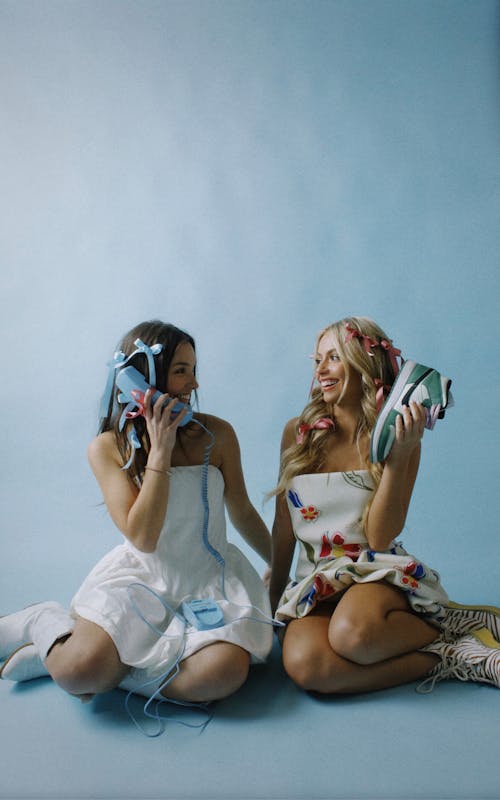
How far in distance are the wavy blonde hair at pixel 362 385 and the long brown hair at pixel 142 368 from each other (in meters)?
0.39

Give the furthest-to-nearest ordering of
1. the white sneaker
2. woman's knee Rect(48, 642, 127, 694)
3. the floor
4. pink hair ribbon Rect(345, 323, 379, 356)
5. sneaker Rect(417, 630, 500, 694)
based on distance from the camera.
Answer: pink hair ribbon Rect(345, 323, 379, 356) < the white sneaker < sneaker Rect(417, 630, 500, 694) < woman's knee Rect(48, 642, 127, 694) < the floor

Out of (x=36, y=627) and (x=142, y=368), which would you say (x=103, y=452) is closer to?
(x=142, y=368)

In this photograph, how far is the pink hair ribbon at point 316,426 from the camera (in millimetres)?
2352

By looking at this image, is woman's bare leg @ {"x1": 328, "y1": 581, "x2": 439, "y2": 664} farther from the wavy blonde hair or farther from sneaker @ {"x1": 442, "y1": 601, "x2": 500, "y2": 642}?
the wavy blonde hair

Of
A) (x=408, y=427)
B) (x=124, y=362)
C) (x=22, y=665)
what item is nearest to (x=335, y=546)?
(x=408, y=427)

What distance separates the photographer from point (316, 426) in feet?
7.76

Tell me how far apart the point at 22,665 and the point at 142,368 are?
0.84 metres

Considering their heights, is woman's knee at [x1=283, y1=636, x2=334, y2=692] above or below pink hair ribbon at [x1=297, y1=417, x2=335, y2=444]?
below

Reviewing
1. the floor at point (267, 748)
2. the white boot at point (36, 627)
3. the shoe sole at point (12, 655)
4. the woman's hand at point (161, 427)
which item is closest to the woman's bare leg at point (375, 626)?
the floor at point (267, 748)

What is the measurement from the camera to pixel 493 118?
3980mm

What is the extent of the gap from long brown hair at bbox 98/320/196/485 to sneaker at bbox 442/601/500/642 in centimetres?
93

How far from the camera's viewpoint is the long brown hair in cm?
226

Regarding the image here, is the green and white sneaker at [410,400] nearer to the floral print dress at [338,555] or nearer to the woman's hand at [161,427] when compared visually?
the floral print dress at [338,555]

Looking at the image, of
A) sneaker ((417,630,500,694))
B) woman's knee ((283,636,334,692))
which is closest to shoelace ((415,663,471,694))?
sneaker ((417,630,500,694))
